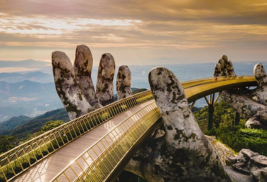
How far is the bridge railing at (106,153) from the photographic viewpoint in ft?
32.5

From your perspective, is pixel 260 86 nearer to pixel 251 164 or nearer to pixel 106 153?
pixel 251 164

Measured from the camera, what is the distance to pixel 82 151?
12.9m

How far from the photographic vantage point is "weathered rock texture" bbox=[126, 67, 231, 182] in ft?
58.7

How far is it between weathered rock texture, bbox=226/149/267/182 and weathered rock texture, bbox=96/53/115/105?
53.7ft

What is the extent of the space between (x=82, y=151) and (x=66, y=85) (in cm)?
1067

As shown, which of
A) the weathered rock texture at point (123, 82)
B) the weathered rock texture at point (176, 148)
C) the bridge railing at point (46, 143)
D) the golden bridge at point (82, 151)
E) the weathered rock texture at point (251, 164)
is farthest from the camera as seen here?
the weathered rock texture at point (123, 82)

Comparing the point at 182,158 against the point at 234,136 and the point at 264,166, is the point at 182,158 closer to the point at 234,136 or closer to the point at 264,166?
the point at 264,166

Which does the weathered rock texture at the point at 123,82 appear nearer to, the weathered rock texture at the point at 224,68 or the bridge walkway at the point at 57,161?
the bridge walkway at the point at 57,161

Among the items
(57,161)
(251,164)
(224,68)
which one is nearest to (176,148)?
(251,164)

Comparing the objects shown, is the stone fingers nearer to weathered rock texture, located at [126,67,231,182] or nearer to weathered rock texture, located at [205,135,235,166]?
weathered rock texture, located at [126,67,231,182]

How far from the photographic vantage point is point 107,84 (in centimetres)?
2894

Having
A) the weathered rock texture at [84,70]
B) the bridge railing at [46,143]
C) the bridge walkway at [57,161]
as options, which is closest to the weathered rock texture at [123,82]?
the weathered rock texture at [84,70]

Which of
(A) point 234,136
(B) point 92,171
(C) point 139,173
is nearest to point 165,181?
(C) point 139,173


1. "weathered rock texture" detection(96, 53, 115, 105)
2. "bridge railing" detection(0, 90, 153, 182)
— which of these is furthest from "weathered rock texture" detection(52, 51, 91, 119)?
"weathered rock texture" detection(96, 53, 115, 105)
